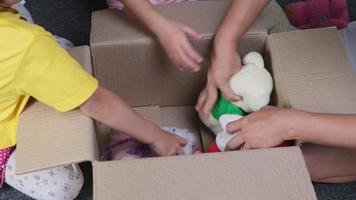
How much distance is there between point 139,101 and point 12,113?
0.81 ft

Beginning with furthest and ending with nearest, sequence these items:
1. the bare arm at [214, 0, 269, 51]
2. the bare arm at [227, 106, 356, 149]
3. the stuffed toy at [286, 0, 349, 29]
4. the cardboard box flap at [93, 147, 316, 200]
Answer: the stuffed toy at [286, 0, 349, 29] → the bare arm at [214, 0, 269, 51] → the bare arm at [227, 106, 356, 149] → the cardboard box flap at [93, 147, 316, 200]

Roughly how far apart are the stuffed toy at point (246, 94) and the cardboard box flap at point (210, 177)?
0.15 metres

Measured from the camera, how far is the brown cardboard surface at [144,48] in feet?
2.53

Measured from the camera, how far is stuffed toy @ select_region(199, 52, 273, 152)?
747 mm

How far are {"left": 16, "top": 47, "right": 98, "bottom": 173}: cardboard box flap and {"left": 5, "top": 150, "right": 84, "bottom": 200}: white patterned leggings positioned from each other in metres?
0.15

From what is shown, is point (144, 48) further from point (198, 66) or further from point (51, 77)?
point (51, 77)

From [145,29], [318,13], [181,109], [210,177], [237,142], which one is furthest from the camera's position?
[318,13]

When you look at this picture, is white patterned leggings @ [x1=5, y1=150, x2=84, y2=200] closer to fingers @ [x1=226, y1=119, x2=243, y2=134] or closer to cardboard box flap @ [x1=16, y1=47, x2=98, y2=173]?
cardboard box flap @ [x1=16, y1=47, x2=98, y2=173]

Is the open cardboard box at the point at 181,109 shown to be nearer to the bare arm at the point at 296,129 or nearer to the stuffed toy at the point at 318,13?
the bare arm at the point at 296,129

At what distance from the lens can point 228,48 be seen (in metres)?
0.76

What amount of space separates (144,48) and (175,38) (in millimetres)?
61

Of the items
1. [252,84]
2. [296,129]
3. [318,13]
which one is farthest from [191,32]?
[318,13]

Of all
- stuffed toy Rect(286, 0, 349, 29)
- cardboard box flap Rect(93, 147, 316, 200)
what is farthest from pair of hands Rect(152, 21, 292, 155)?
stuffed toy Rect(286, 0, 349, 29)

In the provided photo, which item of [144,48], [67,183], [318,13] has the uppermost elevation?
[144,48]
